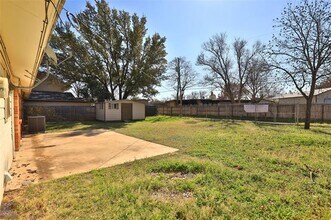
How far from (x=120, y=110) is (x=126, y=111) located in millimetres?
660

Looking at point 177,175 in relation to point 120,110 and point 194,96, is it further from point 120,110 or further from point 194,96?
point 194,96

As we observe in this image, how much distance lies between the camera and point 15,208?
2930 millimetres

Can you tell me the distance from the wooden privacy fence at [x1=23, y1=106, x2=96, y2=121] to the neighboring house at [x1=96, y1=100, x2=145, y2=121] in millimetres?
918

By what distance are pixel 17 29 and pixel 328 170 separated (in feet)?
19.2

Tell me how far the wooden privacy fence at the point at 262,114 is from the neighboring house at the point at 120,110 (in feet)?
23.9

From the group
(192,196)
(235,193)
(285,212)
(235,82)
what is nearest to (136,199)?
(192,196)

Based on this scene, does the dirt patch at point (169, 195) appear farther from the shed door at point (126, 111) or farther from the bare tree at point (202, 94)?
the bare tree at point (202, 94)

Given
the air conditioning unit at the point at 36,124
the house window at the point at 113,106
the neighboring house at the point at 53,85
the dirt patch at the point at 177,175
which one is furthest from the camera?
the neighboring house at the point at 53,85

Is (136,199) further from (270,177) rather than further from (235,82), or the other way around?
(235,82)

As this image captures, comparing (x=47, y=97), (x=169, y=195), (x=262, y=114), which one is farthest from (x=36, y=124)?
(x=262, y=114)

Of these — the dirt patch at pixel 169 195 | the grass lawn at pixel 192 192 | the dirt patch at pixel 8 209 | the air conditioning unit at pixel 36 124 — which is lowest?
the dirt patch at pixel 8 209

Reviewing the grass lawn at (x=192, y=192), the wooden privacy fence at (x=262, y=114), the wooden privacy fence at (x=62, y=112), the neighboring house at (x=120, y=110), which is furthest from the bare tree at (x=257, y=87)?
the grass lawn at (x=192, y=192)

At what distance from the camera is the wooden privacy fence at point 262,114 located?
1633 centimetres

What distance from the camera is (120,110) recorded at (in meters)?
19.9
